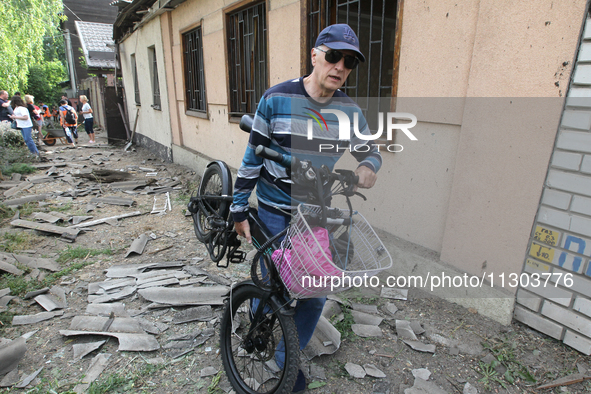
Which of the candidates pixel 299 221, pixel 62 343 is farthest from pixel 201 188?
pixel 299 221

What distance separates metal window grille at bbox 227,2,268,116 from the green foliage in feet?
88.9

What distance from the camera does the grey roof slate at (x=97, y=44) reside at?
20422 mm

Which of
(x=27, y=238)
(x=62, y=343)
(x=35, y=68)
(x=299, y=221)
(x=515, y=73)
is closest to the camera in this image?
(x=299, y=221)

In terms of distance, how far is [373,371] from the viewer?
2559mm

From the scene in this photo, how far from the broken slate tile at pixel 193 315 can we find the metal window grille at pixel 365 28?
275cm

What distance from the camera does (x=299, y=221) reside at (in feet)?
5.35

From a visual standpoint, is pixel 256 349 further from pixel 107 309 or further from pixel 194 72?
pixel 194 72

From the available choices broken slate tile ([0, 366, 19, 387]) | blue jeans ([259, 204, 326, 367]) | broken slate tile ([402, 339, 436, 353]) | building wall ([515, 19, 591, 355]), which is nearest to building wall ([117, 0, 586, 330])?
building wall ([515, 19, 591, 355])

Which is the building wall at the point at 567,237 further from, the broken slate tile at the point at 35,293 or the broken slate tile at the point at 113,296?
the broken slate tile at the point at 35,293

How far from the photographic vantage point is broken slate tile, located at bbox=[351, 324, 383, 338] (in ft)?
9.68

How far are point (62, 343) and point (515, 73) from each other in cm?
421

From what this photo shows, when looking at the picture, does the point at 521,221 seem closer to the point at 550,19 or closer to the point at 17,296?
the point at 550,19

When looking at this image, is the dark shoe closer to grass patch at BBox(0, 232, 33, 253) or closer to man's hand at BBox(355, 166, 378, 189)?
man's hand at BBox(355, 166, 378, 189)

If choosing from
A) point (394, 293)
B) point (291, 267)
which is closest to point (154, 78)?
point (394, 293)
